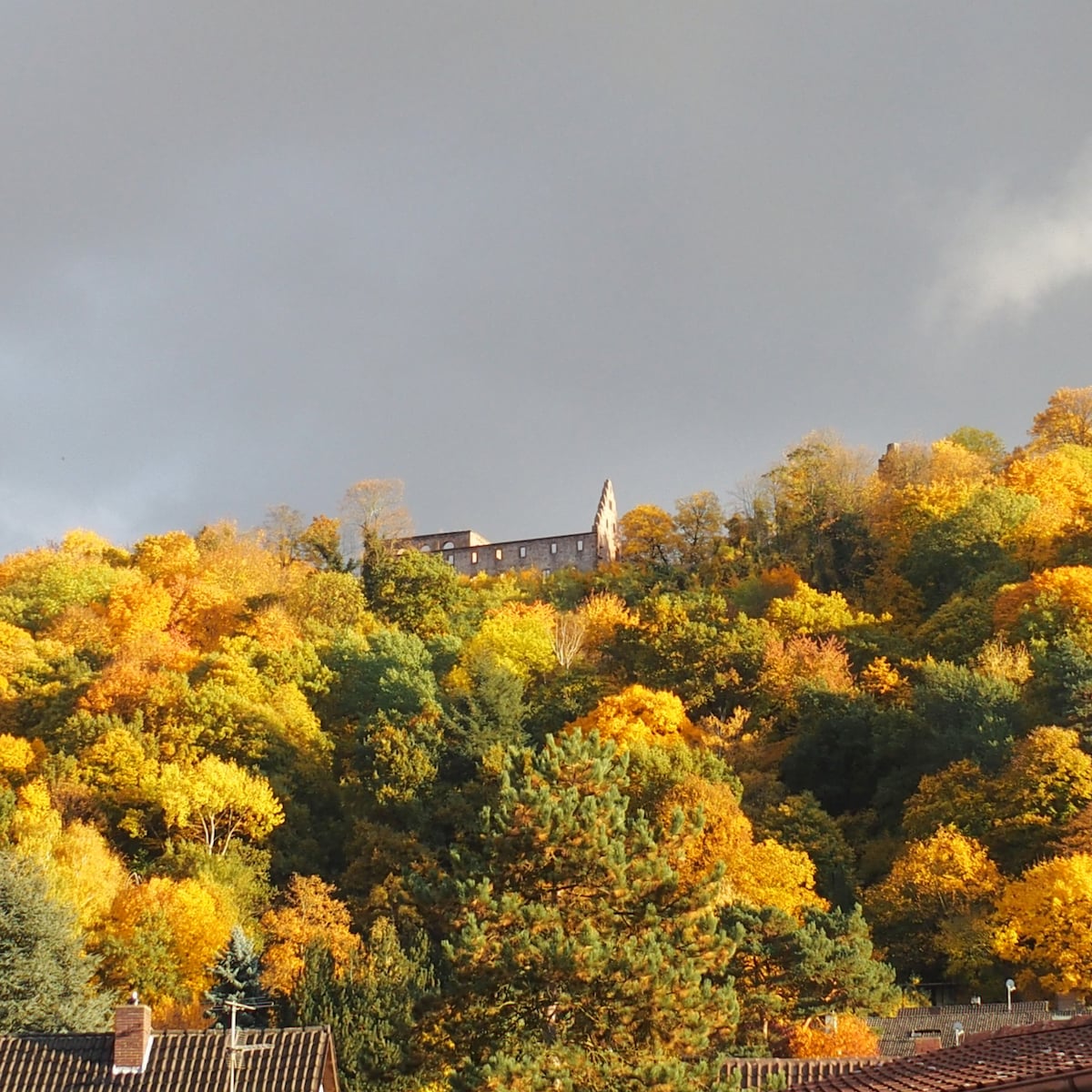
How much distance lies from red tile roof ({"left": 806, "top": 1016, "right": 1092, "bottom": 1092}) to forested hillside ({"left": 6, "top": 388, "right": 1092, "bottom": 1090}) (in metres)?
12.4

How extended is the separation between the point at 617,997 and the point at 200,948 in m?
23.2

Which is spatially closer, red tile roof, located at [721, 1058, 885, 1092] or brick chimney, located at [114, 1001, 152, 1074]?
brick chimney, located at [114, 1001, 152, 1074]

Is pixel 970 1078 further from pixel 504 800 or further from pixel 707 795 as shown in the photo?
pixel 707 795

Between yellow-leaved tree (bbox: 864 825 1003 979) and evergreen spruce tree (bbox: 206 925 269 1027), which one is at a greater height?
yellow-leaved tree (bbox: 864 825 1003 979)

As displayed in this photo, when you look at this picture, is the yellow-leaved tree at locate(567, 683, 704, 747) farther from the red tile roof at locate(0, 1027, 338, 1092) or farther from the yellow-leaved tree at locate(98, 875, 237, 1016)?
the red tile roof at locate(0, 1027, 338, 1092)

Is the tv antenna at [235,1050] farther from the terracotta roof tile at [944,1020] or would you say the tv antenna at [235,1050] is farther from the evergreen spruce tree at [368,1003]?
the terracotta roof tile at [944,1020]

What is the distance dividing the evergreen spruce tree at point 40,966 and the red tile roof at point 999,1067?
29726 mm

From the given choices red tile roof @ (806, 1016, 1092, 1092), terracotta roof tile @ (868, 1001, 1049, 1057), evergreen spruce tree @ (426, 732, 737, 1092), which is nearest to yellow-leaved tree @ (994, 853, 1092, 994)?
terracotta roof tile @ (868, 1001, 1049, 1057)

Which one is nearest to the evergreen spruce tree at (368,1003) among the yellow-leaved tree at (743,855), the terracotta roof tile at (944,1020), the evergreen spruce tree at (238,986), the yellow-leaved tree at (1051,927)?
the evergreen spruce tree at (238,986)

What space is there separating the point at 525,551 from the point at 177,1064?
75719 millimetres

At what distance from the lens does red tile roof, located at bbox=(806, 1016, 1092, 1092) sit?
907 cm

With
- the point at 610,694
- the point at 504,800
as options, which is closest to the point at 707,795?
the point at 610,694

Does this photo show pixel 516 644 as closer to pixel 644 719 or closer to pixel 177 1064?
pixel 644 719

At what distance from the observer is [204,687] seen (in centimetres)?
6191
